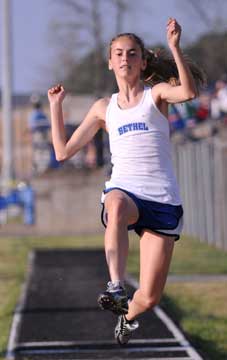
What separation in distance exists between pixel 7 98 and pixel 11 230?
571 centimetres

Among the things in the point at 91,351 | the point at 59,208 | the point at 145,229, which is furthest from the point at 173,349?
the point at 59,208

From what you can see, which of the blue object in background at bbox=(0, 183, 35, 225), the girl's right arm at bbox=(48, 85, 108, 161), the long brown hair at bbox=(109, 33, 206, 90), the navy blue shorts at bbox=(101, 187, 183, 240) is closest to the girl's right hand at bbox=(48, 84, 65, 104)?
the girl's right arm at bbox=(48, 85, 108, 161)

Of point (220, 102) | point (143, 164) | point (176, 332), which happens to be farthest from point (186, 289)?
point (220, 102)

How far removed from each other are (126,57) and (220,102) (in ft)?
53.9

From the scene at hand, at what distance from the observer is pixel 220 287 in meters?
13.7

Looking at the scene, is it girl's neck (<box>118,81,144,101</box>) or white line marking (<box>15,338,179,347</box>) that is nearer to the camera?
girl's neck (<box>118,81,144,101</box>)

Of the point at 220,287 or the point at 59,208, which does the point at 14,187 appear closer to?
the point at 59,208

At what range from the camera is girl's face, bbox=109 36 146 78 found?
23.6 ft

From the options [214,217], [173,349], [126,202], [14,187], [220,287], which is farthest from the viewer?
[14,187]

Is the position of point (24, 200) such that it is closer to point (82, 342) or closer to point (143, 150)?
point (82, 342)

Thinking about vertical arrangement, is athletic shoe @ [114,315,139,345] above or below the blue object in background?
above

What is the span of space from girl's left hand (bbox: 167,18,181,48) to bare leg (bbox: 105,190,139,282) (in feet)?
3.60

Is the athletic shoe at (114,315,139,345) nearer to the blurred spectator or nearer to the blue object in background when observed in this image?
the blurred spectator

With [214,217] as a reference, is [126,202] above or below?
above
